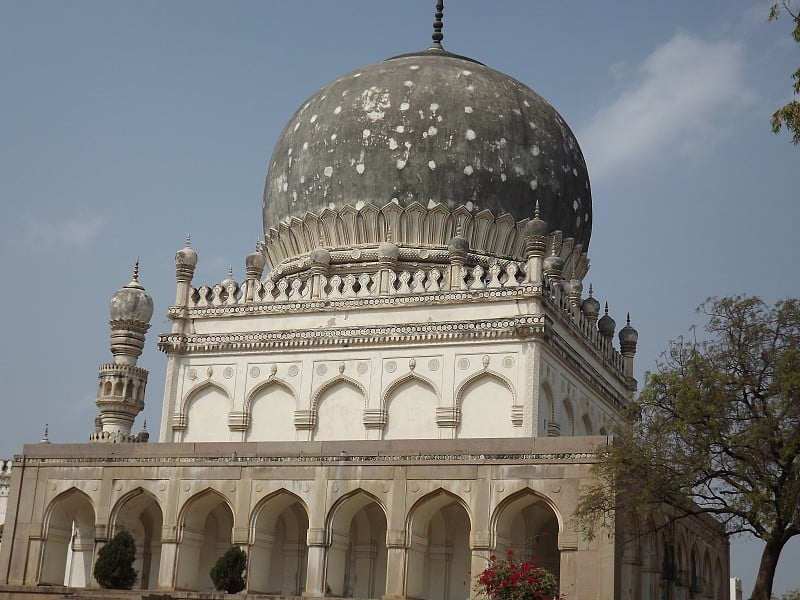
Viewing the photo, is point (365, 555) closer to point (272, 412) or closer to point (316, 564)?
point (316, 564)

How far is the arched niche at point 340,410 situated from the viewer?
21703 mm

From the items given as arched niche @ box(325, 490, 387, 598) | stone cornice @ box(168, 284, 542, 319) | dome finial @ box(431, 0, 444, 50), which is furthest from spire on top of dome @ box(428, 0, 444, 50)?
arched niche @ box(325, 490, 387, 598)

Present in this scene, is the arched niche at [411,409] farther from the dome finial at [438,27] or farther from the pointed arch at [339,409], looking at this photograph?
the dome finial at [438,27]

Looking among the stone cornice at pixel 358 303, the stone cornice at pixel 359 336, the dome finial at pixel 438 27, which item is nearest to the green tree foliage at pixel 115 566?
the stone cornice at pixel 359 336

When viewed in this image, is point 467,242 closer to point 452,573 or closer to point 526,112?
point 526,112

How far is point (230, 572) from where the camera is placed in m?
18.4

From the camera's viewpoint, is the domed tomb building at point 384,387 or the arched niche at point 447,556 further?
the arched niche at point 447,556

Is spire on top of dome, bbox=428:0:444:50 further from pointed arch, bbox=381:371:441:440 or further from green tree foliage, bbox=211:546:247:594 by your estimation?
green tree foliage, bbox=211:546:247:594

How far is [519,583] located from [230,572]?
509cm

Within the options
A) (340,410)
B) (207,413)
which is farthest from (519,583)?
(207,413)

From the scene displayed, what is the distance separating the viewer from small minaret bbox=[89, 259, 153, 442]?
80.5 feet

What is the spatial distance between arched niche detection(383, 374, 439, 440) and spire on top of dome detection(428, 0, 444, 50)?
8863 millimetres

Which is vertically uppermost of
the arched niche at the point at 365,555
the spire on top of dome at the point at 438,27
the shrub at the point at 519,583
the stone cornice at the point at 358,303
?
the spire on top of dome at the point at 438,27

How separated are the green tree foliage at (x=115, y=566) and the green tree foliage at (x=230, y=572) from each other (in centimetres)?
139
